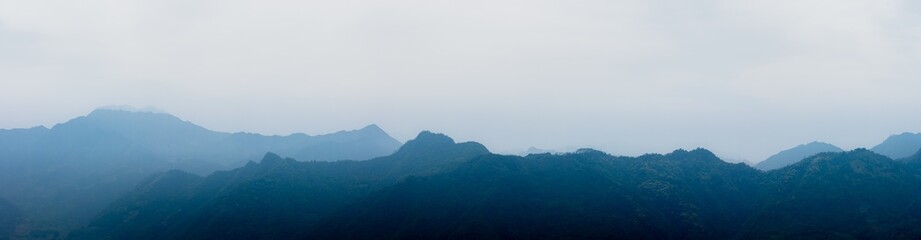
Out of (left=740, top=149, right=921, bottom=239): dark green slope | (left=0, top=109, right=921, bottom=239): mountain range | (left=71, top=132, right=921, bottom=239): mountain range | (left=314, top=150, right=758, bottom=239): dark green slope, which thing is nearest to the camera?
(left=740, top=149, right=921, bottom=239): dark green slope

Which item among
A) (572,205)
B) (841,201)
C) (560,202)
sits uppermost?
(841,201)

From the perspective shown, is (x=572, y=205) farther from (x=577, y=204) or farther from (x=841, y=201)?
(x=841, y=201)

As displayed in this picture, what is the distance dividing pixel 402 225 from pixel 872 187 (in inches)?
4832

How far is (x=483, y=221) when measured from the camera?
14562 cm

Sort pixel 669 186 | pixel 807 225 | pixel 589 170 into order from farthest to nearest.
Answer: pixel 589 170 < pixel 669 186 < pixel 807 225

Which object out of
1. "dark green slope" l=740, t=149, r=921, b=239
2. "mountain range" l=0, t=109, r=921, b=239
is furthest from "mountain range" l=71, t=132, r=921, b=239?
"mountain range" l=0, t=109, r=921, b=239

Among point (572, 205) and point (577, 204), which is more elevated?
point (577, 204)

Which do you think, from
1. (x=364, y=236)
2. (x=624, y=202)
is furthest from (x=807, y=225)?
(x=364, y=236)

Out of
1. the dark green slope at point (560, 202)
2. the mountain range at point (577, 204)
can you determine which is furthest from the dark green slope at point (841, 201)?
the dark green slope at point (560, 202)

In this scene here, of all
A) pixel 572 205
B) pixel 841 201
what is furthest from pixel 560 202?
pixel 841 201

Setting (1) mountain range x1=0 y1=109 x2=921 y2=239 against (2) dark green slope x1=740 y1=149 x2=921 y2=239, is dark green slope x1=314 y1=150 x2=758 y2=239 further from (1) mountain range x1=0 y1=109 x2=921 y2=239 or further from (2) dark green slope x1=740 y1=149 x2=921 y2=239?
(2) dark green slope x1=740 y1=149 x2=921 y2=239

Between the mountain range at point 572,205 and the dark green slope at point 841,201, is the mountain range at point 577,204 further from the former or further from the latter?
the mountain range at point 572,205

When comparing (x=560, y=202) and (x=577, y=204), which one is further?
(x=560, y=202)

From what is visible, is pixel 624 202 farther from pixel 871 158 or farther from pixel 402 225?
pixel 871 158
